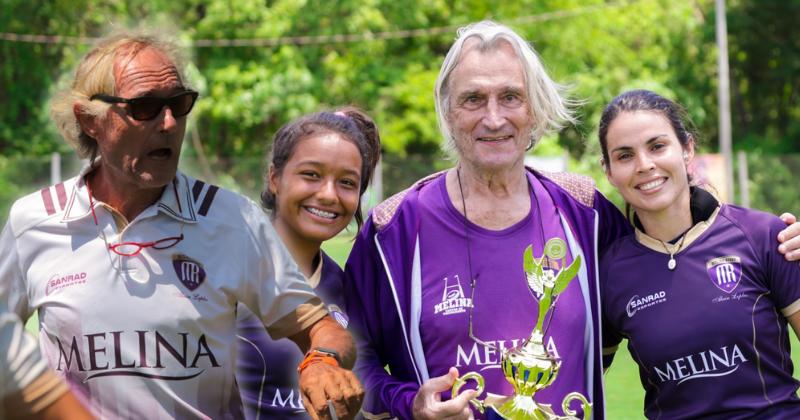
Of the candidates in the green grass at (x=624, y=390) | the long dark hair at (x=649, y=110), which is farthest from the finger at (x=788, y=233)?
the green grass at (x=624, y=390)

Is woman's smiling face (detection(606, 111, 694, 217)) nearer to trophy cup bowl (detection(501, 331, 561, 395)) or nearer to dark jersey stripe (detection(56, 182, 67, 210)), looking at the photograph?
trophy cup bowl (detection(501, 331, 561, 395))

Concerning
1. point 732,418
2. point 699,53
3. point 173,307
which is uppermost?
point 699,53

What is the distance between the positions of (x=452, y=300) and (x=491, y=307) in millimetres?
125

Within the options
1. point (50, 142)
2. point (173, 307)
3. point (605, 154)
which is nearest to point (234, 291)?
point (173, 307)

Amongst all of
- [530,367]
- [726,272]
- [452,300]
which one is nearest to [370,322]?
[452,300]

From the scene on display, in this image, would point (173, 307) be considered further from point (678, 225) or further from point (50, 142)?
point (50, 142)

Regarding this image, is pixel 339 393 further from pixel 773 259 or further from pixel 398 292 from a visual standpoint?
pixel 773 259

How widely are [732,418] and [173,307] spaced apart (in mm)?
1773

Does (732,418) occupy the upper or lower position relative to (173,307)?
lower

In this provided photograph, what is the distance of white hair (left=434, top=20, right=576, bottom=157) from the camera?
330cm

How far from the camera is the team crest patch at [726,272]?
3.29m

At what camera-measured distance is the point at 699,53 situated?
28.5 metres

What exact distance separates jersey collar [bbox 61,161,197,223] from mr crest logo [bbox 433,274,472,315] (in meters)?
0.87

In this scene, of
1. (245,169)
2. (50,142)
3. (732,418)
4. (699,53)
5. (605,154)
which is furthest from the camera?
(699,53)
